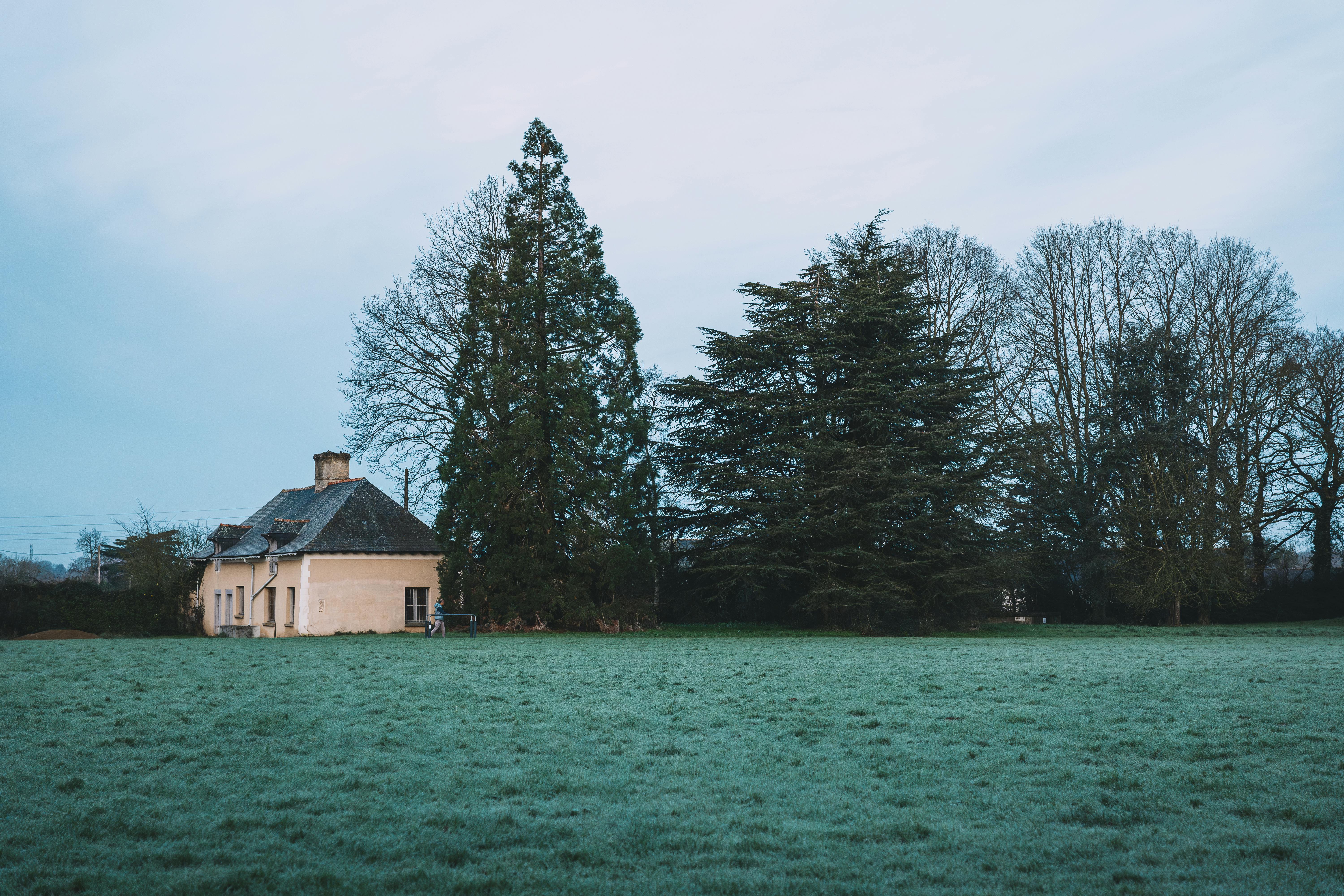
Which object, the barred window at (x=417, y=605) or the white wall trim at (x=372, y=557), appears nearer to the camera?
the white wall trim at (x=372, y=557)

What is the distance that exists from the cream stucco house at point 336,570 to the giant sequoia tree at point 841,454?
9146 millimetres

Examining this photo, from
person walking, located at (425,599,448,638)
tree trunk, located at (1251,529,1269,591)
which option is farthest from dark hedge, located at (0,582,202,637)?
tree trunk, located at (1251,529,1269,591)

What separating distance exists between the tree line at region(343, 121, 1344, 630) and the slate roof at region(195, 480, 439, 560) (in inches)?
81.2

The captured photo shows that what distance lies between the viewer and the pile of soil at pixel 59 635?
28219 mm

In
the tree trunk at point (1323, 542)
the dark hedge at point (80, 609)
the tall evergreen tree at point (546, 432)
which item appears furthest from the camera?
the tree trunk at point (1323, 542)

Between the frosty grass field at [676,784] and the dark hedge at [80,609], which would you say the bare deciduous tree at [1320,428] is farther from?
the dark hedge at [80,609]

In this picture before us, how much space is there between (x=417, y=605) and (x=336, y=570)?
2853mm

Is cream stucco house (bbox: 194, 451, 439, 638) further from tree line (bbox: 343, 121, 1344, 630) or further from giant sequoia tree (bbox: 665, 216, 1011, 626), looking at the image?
giant sequoia tree (bbox: 665, 216, 1011, 626)

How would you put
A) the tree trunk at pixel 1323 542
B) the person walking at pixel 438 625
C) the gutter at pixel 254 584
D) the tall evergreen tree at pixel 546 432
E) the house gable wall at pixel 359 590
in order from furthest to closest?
the tree trunk at pixel 1323 542 → the gutter at pixel 254 584 → the house gable wall at pixel 359 590 → the tall evergreen tree at pixel 546 432 → the person walking at pixel 438 625

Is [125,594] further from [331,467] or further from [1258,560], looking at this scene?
[1258,560]

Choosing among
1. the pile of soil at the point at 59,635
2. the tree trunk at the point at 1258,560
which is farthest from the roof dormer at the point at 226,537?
the tree trunk at the point at 1258,560

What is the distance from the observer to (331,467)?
116 ft

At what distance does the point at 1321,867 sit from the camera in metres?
4.31

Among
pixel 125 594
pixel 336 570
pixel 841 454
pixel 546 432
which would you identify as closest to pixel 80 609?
pixel 125 594
